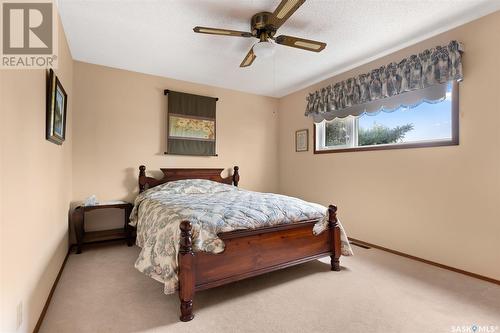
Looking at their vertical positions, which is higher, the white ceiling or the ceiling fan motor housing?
the white ceiling

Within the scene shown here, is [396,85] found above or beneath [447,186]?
above

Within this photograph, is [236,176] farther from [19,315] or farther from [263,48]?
[19,315]

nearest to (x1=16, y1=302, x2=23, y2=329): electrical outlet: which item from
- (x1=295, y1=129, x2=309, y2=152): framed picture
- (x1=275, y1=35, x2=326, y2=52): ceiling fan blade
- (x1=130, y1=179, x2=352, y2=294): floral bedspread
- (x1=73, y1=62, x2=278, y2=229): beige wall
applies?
(x1=130, y1=179, x2=352, y2=294): floral bedspread

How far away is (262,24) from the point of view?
2.37 metres

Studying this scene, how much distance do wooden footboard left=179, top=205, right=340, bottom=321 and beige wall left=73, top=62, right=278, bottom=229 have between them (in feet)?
7.88

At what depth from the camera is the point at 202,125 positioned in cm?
439

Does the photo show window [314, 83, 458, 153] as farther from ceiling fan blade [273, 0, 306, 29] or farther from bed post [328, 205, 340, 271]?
ceiling fan blade [273, 0, 306, 29]

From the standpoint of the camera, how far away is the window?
2.76 meters

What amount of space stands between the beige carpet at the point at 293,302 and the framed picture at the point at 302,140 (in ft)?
7.80

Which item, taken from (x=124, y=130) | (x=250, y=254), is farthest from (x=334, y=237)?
(x=124, y=130)

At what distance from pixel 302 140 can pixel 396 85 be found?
1.88 m

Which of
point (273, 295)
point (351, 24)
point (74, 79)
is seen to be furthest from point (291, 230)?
point (74, 79)

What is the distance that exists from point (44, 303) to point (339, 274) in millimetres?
2562

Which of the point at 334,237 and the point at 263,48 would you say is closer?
the point at 263,48
